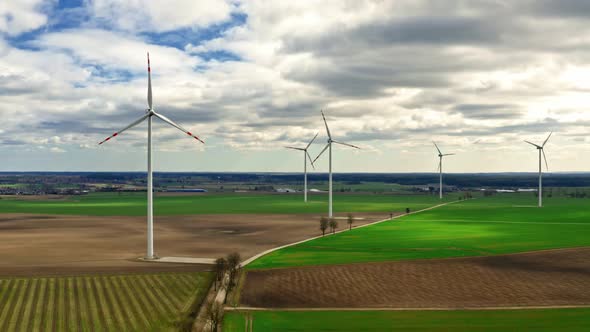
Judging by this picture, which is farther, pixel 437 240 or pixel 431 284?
pixel 437 240

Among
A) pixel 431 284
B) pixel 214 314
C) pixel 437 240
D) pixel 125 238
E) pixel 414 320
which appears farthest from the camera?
→ pixel 125 238

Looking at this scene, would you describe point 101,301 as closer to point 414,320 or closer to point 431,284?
point 414,320

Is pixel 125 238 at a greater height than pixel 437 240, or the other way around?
pixel 437 240

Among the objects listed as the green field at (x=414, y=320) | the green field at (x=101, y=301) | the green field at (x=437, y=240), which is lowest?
the green field at (x=414, y=320)

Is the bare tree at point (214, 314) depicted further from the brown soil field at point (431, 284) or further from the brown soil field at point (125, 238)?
the brown soil field at point (125, 238)

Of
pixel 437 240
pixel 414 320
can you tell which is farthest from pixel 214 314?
pixel 437 240

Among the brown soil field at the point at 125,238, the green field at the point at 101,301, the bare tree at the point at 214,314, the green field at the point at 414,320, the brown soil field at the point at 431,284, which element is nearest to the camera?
the bare tree at the point at 214,314

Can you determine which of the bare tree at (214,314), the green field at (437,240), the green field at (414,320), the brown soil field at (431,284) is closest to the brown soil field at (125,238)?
the green field at (437,240)
